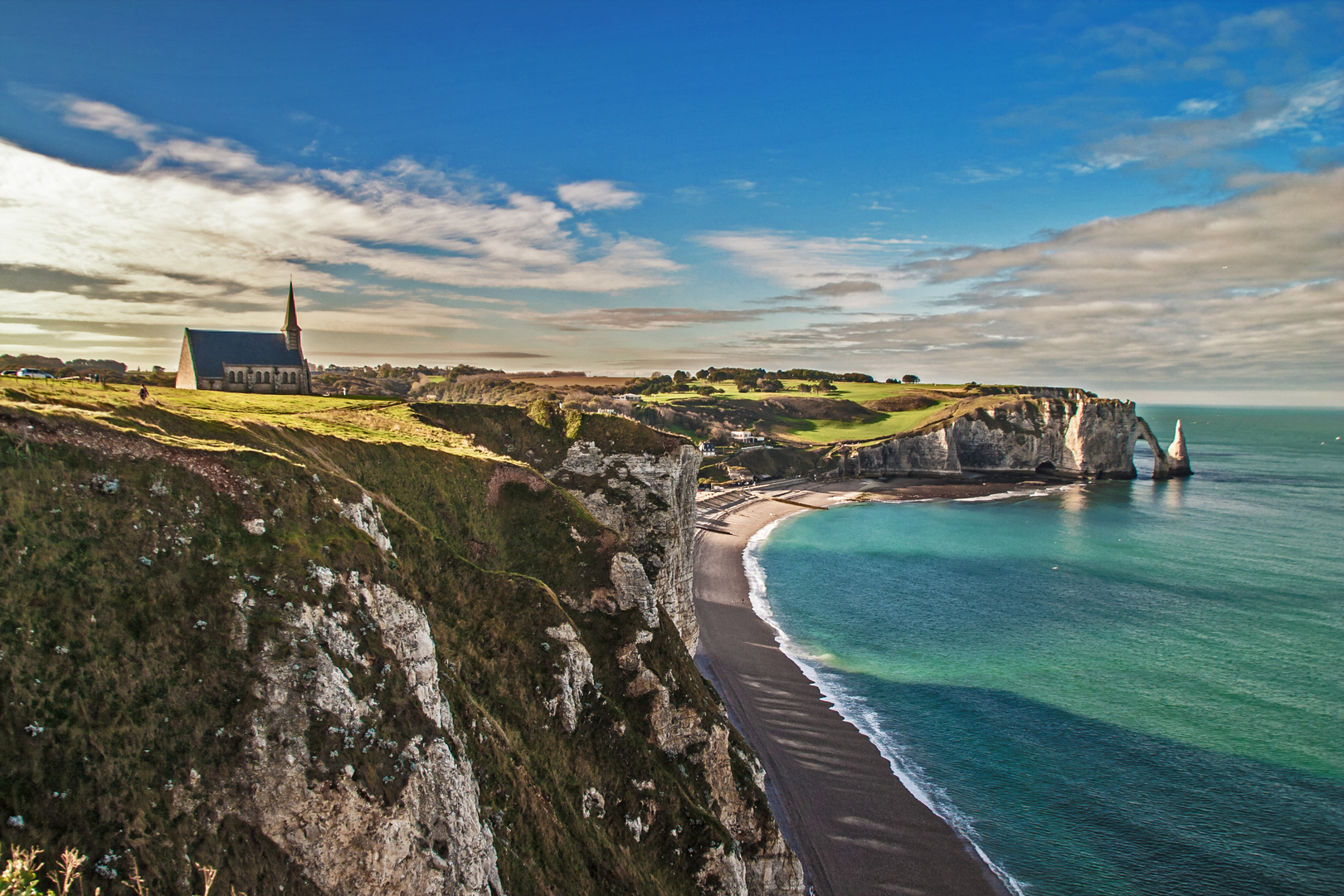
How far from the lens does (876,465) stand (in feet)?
511

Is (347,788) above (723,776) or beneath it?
above

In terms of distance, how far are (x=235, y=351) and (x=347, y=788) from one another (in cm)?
5400

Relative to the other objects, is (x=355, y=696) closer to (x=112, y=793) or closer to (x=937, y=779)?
(x=112, y=793)

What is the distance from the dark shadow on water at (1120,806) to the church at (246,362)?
60.2 m

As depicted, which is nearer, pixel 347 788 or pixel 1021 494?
pixel 347 788

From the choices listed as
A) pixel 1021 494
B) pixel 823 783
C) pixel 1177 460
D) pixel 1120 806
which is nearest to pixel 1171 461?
pixel 1177 460

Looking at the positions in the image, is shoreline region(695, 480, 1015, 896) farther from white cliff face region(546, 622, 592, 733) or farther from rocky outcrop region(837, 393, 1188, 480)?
rocky outcrop region(837, 393, 1188, 480)

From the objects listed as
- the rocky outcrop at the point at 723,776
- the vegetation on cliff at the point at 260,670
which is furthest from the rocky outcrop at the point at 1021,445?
the vegetation on cliff at the point at 260,670

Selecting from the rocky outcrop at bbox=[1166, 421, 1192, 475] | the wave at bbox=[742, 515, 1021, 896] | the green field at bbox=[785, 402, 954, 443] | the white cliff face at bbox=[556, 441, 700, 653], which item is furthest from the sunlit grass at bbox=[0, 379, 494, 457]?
the rocky outcrop at bbox=[1166, 421, 1192, 475]

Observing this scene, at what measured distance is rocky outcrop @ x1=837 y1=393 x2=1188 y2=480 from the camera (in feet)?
492

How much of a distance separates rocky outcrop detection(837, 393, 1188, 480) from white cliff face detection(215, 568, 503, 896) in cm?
14222

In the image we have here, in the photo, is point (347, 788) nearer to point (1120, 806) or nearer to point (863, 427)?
point (1120, 806)

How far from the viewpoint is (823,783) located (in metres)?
37.4

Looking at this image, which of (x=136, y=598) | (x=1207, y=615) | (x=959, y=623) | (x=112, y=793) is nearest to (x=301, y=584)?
(x=136, y=598)
